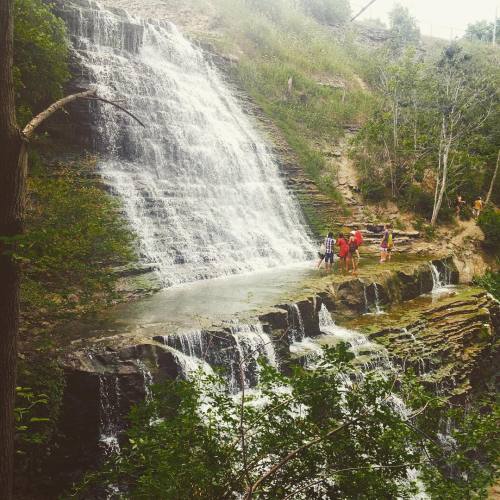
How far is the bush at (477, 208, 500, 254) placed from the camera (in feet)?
70.5

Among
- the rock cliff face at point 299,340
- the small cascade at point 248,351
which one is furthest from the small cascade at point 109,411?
the small cascade at point 248,351

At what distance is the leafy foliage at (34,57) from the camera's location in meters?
10.8

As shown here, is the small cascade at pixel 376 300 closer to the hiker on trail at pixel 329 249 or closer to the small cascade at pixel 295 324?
the hiker on trail at pixel 329 249

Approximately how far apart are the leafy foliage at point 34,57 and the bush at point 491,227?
64.6 feet

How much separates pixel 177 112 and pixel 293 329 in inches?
497

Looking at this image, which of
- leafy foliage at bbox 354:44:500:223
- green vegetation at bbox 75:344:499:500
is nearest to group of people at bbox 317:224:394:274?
leafy foliage at bbox 354:44:500:223

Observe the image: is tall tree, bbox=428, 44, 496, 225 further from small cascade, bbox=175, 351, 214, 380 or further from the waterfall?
small cascade, bbox=175, 351, 214, 380

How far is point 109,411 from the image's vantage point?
7.39 meters

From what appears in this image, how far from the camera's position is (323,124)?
27.5m

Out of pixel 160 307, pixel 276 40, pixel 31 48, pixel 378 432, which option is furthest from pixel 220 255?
pixel 276 40

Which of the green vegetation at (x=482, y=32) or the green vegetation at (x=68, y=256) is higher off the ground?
the green vegetation at (x=482, y=32)

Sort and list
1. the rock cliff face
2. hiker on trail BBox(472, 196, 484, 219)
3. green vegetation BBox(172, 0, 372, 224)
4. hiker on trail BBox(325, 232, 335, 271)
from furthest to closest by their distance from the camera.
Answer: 1. green vegetation BBox(172, 0, 372, 224)
2. hiker on trail BBox(472, 196, 484, 219)
3. hiker on trail BBox(325, 232, 335, 271)
4. the rock cliff face

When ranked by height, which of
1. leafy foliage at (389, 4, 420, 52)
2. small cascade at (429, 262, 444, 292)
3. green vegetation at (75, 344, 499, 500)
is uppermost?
leafy foliage at (389, 4, 420, 52)

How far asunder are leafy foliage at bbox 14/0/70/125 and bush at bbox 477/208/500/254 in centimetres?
1968
